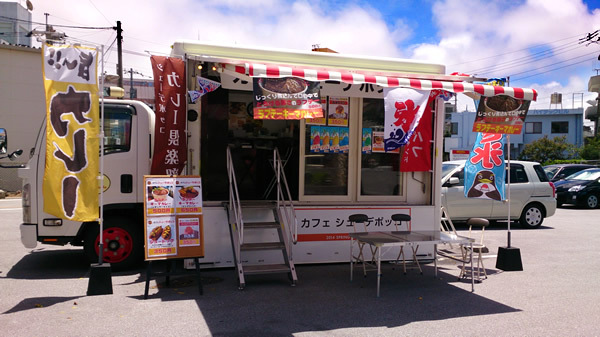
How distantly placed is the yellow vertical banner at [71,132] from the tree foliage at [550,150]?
41571 mm

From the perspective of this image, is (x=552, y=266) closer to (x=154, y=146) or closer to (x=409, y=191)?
(x=409, y=191)

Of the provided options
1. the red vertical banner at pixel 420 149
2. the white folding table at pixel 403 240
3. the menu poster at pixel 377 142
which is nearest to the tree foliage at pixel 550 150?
the red vertical banner at pixel 420 149

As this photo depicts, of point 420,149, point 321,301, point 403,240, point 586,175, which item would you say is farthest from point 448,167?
point 586,175

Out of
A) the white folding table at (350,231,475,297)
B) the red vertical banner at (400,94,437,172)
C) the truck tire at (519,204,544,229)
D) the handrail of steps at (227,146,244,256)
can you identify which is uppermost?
the red vertical banner at (400,94,437,172)

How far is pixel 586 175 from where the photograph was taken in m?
19.6

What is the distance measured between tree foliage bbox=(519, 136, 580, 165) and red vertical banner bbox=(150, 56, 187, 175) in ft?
132

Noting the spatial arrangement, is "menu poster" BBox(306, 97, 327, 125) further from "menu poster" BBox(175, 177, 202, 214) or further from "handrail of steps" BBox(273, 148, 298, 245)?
"menu poster" BBox(175, 177, 202, 214)

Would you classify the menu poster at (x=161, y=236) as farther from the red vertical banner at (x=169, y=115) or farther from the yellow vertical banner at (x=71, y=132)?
the red vertical banner at (x=169, y=115)

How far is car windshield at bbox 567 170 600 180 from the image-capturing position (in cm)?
1925

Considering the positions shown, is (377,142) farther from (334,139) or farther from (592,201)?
(592,201)

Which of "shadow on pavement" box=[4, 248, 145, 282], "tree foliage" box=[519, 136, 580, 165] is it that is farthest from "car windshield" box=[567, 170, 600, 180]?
"tree foliage" box=[519, 136, 580, 165]

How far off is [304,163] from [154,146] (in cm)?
231

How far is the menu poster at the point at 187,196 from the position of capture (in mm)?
6289

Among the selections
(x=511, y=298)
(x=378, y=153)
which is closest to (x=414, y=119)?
(x=378, y=153)
